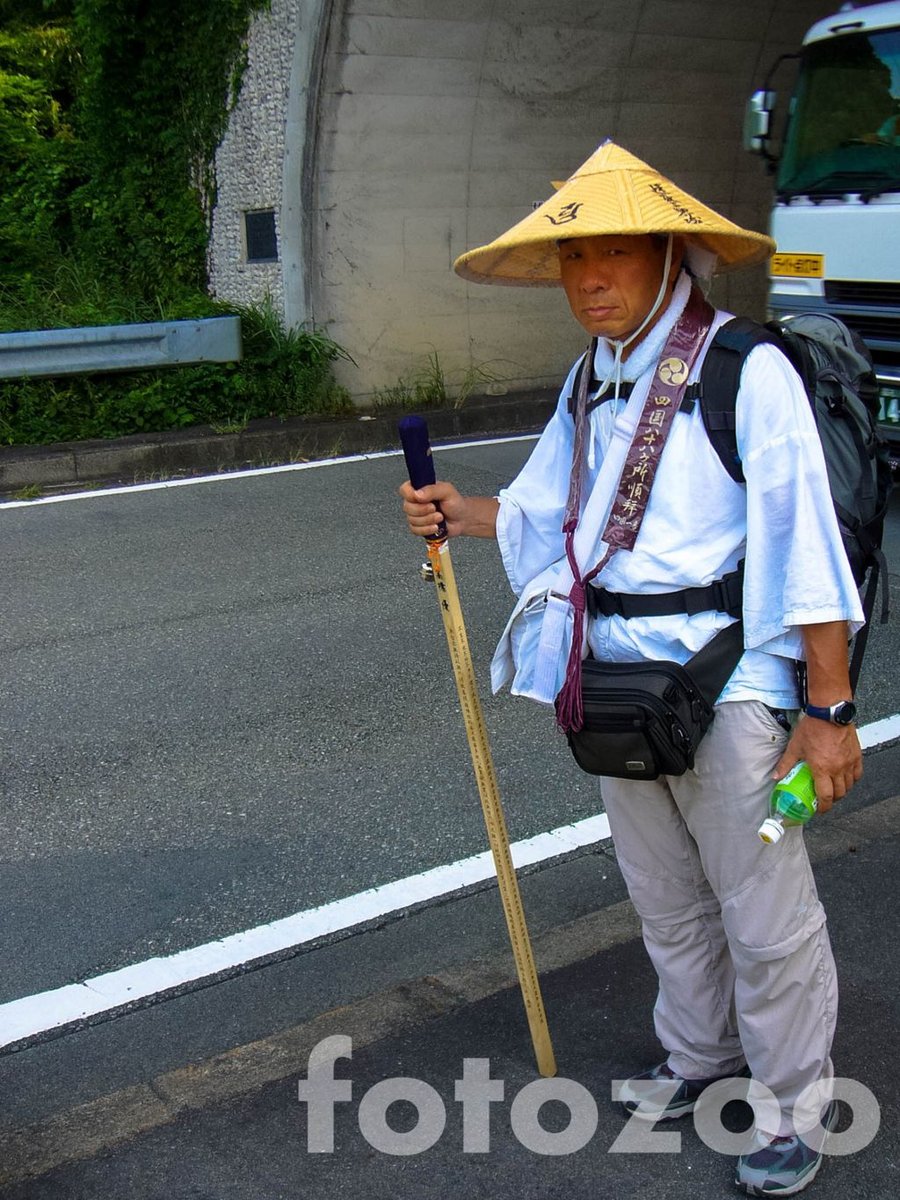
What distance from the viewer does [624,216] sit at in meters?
2.32

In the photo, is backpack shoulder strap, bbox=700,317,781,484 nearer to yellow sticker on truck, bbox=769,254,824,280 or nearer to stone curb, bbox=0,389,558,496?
yellow sticker on truck, bbox=769,254,824,280

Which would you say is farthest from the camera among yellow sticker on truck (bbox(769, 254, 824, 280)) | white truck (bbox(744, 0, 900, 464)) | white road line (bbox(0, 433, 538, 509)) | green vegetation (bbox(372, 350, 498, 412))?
green vegetation (bbox(372, 350, 498, 412))

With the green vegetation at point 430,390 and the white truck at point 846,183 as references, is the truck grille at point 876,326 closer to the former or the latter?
the white truck at point 846,183

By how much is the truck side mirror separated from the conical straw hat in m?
6.11

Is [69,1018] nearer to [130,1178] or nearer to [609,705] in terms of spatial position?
[130,1178]

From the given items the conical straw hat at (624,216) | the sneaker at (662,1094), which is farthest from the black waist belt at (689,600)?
the sneaker at (662,1094)

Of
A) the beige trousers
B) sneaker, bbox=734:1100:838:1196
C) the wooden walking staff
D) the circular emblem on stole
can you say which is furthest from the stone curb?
sneaker, bbox=734:1100:838:1196

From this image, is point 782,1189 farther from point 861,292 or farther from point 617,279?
point 861,292

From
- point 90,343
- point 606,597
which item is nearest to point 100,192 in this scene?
point 90,343

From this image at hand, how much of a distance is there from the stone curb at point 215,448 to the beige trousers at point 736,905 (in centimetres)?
707

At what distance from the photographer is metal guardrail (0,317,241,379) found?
9477mm

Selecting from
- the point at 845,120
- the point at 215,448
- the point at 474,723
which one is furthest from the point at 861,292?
the point at 474,723

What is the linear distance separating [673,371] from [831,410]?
0.27 m

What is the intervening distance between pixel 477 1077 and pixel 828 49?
6.86m
